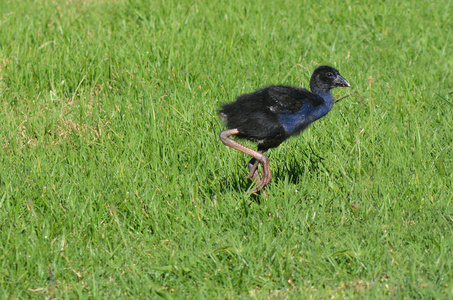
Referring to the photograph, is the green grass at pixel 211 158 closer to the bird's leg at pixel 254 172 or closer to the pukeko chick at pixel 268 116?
Result: the bird's leg at pixel 254 172

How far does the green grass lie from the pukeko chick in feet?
1.23

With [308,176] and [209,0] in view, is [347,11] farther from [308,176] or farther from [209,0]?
[308,176]

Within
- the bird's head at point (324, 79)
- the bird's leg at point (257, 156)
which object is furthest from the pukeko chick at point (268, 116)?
the bird's head at point (324, 79)

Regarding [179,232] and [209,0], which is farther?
[209,0]

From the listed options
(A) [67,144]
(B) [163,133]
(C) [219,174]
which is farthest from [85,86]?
(C) [219,174]

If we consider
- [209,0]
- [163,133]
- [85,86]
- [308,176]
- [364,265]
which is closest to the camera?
[364,265]

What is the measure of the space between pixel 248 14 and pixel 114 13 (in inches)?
74.0

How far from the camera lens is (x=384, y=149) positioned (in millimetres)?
5379

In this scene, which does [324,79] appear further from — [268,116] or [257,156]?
[257,156]

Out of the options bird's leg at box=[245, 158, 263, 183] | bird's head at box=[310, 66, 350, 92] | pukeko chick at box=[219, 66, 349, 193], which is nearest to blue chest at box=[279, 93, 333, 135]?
pukeko chick at box=[219, 66, 349, 193]

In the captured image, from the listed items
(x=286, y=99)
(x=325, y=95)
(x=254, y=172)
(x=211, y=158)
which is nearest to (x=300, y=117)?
(x=286, y=99)

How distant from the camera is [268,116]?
187 inches

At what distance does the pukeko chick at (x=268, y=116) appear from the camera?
186 inches

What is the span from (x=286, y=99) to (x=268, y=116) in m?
0.19
